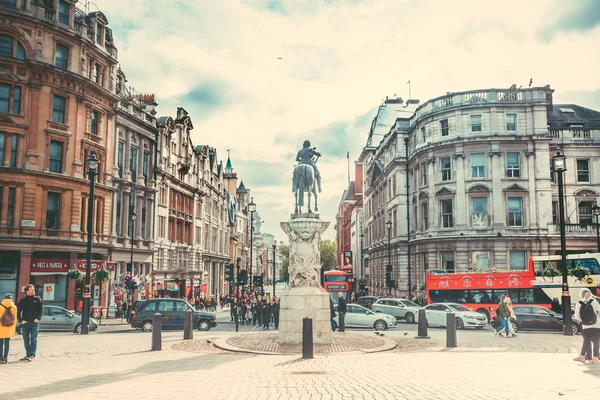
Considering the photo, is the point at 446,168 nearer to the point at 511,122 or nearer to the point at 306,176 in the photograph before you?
the point at 511,122

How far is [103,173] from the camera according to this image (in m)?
37.2

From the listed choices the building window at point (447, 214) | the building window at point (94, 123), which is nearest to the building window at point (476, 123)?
the building window at point (447, 214)

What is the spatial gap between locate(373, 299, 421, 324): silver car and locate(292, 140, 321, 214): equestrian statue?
55.7 ft

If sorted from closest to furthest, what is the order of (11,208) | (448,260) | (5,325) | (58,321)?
(5,325) < (58,321) < (11,208) < (448,260)

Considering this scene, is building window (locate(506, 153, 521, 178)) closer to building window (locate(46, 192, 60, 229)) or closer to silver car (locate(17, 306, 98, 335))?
silver car (locate(17, 306, 98, 335))

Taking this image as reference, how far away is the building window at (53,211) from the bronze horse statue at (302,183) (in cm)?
2076

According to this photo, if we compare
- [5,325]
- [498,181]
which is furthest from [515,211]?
[5,325]

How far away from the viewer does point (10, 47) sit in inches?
1245

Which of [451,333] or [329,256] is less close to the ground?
[329,256]

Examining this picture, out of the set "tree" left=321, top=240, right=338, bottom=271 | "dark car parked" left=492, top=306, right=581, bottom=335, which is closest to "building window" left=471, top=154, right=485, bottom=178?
"dark car parked" left=492, top=306, right=581, bottom=335

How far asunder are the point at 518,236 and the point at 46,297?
117ft

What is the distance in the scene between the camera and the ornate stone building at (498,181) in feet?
142

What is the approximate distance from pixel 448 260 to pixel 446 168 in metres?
8.00

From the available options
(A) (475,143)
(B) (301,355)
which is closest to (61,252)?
(B) (301,355)
